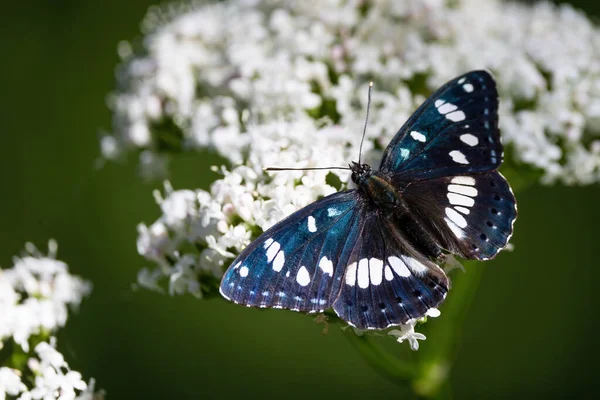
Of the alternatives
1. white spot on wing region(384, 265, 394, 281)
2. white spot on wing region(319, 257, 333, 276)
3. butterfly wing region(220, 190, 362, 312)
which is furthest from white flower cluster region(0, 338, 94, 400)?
white spot on wing region(384, 265, 394, 281)

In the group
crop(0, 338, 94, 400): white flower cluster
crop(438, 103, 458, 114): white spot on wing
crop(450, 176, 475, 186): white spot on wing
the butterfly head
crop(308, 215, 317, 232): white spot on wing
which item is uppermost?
Result: crop(438, 103, 458, 114): white spot on wing

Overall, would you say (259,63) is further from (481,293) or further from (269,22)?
(481,293)

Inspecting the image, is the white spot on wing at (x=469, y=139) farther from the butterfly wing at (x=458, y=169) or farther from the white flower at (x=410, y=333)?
the white flower at (x=410, y=333)

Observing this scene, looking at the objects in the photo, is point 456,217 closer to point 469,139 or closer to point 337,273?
point 469,139

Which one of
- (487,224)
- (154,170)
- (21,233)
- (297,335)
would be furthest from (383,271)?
(21,233)

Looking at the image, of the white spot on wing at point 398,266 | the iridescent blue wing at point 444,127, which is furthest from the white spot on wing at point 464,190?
the white spot on wing at point 398,266

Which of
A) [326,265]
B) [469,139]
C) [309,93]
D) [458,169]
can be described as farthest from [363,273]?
[309,93]

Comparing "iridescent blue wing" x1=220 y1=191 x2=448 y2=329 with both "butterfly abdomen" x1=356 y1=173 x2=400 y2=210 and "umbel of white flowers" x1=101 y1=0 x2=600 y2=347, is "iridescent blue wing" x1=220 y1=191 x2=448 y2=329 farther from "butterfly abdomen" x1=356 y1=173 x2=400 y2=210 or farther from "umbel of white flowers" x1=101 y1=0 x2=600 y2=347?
"umbel of white flowers" x1=101 y1=0 x2=600 y2=347
